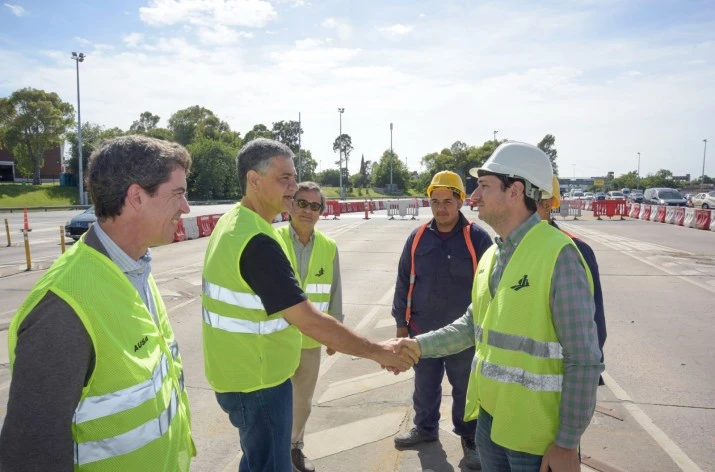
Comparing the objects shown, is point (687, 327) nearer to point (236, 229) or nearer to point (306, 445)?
point (306, 445)

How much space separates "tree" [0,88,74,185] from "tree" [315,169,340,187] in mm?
59340

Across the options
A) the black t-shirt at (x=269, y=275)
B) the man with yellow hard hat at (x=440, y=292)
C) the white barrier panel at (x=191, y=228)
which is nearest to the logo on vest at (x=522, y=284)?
the black t-shirt at (x=269, y=275)

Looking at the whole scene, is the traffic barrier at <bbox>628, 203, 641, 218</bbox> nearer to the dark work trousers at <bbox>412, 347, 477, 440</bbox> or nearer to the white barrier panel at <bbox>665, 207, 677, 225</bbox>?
the white barrier panel at <bbox>665, 207, 677, 225</bbox>

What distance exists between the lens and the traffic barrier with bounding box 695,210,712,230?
24341 millimetres

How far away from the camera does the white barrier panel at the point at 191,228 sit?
65.4 feet

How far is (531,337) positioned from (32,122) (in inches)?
2639

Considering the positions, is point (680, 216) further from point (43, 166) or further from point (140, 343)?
point (43, 166)

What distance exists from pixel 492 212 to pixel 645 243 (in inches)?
738

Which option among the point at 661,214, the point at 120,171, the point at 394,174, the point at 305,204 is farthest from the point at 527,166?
the point at 394,174

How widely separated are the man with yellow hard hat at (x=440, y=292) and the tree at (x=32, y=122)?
6411cm

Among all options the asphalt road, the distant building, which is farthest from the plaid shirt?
the distant building

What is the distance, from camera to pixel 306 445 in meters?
4.14

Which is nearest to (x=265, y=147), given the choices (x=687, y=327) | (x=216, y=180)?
(x=687, y=327)

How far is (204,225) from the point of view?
831 inches
